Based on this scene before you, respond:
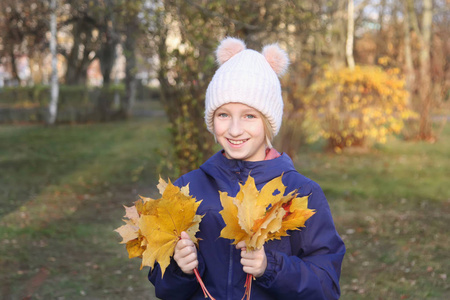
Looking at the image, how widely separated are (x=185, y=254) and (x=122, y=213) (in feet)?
22.7

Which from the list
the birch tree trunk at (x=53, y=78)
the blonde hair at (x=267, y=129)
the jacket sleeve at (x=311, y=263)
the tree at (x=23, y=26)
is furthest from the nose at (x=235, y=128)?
the tree at (x=23, y=26)

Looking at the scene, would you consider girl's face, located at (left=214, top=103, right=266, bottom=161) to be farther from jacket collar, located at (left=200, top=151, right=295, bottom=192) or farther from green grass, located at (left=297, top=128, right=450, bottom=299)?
green grass, located at (left=297, top=128, right=450, bottom=299)

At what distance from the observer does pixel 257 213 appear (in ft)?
5.58

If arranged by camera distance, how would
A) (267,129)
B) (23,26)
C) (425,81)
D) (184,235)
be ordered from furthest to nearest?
(23,26) < (425,81) < (267,129) < (184,235)

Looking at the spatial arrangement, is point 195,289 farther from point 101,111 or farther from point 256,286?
point 101,111

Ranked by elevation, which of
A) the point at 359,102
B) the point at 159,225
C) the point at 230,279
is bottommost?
the point at 359,102

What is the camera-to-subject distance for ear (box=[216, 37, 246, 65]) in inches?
92.1

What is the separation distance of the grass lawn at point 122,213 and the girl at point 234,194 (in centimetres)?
348

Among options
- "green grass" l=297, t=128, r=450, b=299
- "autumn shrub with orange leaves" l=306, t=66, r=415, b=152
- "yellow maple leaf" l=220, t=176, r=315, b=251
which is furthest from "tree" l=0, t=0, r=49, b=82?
"yellow maple leaf" l=220, t=176, r=315, b=251

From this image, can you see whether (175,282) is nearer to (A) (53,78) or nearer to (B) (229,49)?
(B) (229,49)

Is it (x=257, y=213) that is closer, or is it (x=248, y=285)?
(x=257, y=213)

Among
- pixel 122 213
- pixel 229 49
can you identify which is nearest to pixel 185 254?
pixel 229 49

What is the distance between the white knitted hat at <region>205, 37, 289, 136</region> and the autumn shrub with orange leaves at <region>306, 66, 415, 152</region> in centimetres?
1015

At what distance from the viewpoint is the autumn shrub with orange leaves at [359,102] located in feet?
41.5
